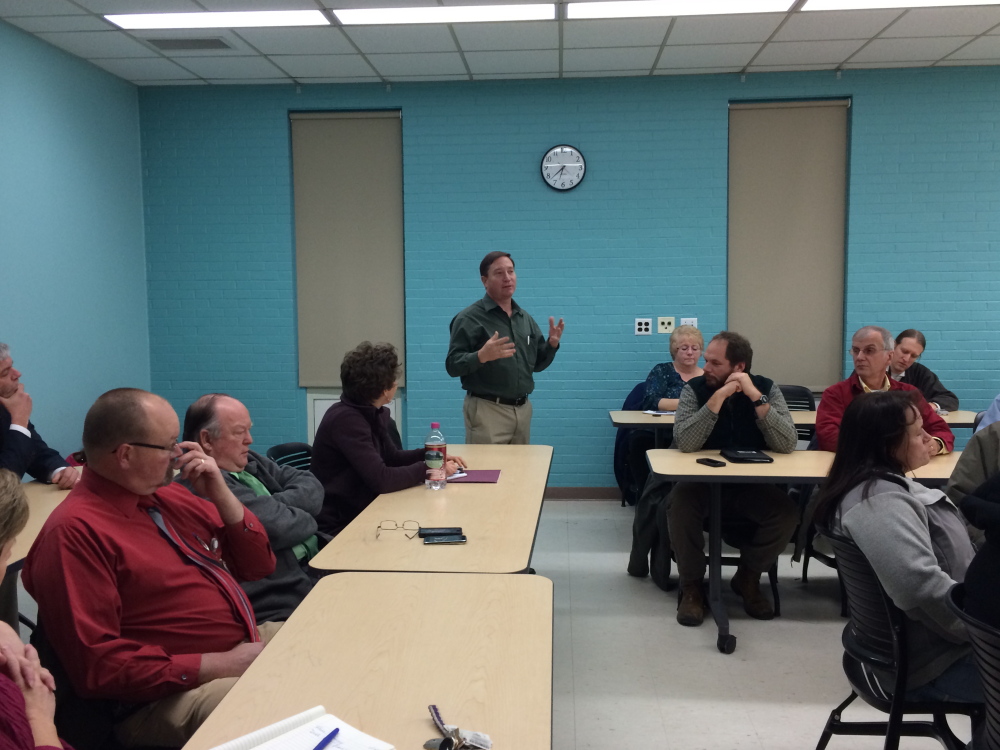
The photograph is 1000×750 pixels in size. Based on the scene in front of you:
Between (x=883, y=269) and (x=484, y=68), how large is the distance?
332 centimetres

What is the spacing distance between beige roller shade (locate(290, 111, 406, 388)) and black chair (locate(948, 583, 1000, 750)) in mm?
4814

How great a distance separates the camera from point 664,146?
19.1 ft

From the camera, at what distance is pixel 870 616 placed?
2021 mm

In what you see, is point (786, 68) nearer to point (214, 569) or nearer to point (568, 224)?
point (568, 224)

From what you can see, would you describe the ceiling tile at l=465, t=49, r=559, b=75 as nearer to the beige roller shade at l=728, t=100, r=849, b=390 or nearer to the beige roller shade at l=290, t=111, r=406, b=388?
the beige roller shade at l=290, t=111, r=406, b=388

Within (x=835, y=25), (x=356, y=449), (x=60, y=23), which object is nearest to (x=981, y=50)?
(x=835, y=25)

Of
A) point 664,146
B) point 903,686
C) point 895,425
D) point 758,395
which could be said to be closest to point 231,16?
point 664,146

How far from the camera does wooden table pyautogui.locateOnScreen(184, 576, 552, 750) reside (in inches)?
50.3

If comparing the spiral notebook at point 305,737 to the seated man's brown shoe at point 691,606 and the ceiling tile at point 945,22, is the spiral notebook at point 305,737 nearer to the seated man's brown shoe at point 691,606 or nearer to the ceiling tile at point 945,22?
the seated man's brown shoe at point 691,606

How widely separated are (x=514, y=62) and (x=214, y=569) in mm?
4484

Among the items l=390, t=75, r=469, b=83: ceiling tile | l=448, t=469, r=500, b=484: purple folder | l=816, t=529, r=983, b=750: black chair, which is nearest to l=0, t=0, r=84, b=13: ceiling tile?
l=390, t=75, r=469, b=83: ceiling tile

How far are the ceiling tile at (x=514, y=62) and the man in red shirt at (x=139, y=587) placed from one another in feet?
13.5

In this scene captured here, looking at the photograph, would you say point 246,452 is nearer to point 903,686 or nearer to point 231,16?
point 903,686

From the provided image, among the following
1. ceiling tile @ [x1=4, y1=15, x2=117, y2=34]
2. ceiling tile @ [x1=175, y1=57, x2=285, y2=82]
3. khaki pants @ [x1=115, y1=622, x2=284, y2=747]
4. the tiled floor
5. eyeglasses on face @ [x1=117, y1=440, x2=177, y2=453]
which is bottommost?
the tiled floor
